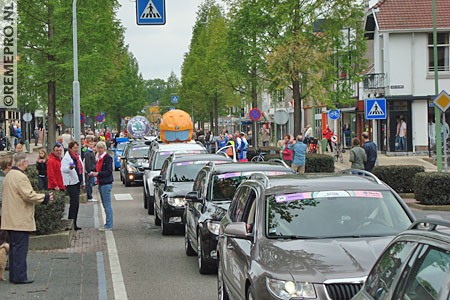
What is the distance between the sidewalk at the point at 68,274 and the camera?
32.9ft

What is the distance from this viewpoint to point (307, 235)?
723cm

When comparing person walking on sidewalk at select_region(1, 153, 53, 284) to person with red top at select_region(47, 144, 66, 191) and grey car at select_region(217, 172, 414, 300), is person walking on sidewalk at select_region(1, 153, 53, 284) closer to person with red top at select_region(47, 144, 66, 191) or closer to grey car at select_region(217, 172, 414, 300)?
grey car at select_region(217, 172, 414, 300)

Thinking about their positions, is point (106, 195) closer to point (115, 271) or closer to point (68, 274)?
point (115, 271)

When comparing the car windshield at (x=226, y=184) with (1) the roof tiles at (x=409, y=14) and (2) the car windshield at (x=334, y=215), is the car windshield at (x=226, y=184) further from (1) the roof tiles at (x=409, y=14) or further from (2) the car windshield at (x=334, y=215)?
(1) the roof tiles at (x=409, y=14)

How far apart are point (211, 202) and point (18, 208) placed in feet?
9.71

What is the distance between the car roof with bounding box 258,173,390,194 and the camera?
7.81 m

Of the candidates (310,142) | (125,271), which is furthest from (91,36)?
(125,271)

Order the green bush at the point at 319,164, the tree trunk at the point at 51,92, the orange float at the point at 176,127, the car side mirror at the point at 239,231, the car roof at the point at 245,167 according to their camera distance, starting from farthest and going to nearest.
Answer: the orange float at the point at 176,127 → the tree trunk at the point at 51,92 → the green bush at the point at 319,164 → the car roof at the point at 245,167 → the car side mirror at the point at 239,231

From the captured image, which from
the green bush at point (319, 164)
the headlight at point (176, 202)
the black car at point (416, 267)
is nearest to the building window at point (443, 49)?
the green bush at point (319, 164)

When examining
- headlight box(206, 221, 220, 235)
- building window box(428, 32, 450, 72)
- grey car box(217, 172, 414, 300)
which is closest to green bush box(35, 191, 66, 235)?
headlight box(206, 221, 220, 235)

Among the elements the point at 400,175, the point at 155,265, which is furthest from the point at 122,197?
the point at 155,265

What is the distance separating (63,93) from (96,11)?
596 centimetres

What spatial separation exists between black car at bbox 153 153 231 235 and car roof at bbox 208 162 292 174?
9.78ft

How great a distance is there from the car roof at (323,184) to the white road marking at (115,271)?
2.95m
